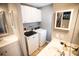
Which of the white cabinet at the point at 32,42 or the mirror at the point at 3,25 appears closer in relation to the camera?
the mirror at the point at 3,25

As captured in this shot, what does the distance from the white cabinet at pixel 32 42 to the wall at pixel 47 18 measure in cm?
19

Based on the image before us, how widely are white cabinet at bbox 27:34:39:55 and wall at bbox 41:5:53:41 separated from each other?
189mm

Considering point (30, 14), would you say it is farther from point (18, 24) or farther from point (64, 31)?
point (64, 31)

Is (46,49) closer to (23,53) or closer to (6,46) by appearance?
(23,53)

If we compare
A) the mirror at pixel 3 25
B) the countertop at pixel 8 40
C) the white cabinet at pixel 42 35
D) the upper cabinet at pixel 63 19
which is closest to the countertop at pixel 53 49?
the white cabinet at pixel 42 35

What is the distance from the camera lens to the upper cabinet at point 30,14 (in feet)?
2.45

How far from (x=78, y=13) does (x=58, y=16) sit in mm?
252

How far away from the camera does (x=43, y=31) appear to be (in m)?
0.87

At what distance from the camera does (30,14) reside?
82 cm

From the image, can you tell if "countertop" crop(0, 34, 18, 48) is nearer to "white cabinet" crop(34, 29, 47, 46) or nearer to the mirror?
the mirror

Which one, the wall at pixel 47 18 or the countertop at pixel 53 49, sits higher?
the wall at pixel 47 18

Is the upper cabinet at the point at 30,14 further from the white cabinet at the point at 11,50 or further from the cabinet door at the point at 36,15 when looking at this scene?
the white cabinet at the point at 11,50

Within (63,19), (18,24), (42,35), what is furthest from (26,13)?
(63,19)

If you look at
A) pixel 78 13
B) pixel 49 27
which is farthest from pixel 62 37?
pixel 78 13
